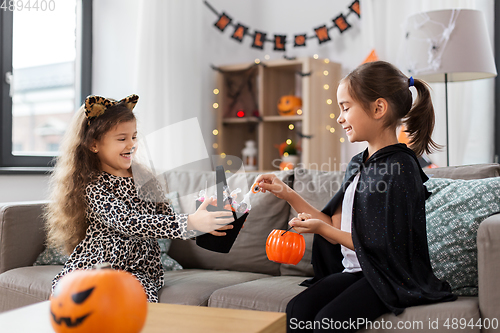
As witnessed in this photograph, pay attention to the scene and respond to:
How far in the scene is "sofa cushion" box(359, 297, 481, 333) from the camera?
A: 118cm

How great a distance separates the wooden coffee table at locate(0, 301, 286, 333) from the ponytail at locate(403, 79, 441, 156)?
2.60 feet

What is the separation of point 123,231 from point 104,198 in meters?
0.14

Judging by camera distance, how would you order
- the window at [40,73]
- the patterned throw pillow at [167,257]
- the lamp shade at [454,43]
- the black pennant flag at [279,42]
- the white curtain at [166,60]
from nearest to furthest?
the patterned throw pillow at [167,257] < the lamp shade at [454,43] < the window at [40,73] < the white curtain at [166,60] < the black pennant flag at [279,42]

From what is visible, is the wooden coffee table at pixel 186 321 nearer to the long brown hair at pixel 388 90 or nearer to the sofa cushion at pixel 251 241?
the long brown hair at pixel 388 90

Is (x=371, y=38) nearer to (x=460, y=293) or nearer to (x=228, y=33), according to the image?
Result: (x=228, y=33)

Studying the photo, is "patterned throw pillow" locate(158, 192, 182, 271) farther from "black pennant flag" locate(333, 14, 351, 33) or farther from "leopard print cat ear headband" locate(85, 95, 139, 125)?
"black pennant flag" locate(333, 14, 351, 33)

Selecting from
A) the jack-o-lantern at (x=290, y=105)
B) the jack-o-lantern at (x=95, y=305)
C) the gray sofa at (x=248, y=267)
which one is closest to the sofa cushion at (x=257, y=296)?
the gray sofa at (x=248, y=267)

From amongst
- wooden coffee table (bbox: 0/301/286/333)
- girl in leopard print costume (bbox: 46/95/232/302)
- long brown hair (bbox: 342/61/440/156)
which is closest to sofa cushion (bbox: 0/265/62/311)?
girl in leopard print costume (bbox: 46/95/232/302)

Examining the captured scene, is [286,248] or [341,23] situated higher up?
[341,23]

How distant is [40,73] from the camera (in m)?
3.00

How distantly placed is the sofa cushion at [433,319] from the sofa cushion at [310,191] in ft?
1.83

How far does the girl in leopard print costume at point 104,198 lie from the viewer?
153 centimetres

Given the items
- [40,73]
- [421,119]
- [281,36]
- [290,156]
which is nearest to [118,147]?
[421,119]

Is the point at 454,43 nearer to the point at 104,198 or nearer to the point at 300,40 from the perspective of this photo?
the point at 300,40
